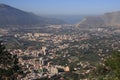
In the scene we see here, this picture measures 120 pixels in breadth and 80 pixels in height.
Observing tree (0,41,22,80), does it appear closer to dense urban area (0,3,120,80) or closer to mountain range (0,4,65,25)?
dense urban area (0,3,120,80)

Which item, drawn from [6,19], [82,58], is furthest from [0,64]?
[6,19]

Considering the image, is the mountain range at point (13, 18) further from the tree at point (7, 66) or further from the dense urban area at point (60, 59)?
the tree at point (7, 66)

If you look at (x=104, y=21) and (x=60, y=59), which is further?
(x=104, y=21)

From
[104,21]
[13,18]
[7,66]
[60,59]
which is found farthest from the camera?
[13,18]

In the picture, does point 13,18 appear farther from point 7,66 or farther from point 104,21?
point 7,66

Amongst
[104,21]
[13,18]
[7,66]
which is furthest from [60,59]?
[13,18]

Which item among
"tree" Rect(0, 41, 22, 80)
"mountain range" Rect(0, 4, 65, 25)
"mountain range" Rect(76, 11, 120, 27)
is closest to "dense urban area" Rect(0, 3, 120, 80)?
"tree" Rect(0, 41, 22, 80)

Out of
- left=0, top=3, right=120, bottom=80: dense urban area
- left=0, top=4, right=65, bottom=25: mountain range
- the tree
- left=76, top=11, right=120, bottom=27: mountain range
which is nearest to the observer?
the tree

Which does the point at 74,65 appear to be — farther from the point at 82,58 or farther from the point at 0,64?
the point at 0,64

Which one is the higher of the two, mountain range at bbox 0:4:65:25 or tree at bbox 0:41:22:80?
tree at bbox 0:41:22:80
